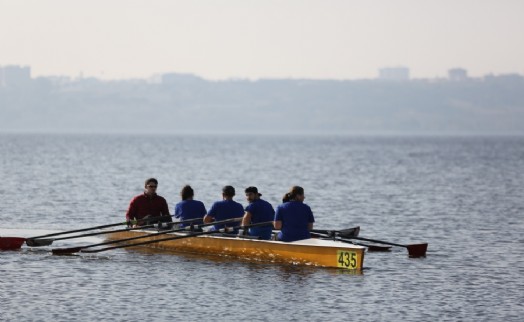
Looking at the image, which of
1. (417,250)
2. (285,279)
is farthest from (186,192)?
(417,250)

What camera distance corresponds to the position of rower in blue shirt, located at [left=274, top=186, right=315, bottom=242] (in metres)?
28.5

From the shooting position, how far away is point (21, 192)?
2463 inches

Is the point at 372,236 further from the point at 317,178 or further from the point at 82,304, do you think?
the point at 317,178

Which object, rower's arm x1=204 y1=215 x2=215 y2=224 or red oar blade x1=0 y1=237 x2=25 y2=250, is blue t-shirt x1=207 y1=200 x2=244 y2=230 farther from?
red oar blade x1=0 y1=237 x2=25 y2=250

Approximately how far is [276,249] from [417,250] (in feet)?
16.5

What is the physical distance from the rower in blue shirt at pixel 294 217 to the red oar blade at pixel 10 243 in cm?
821

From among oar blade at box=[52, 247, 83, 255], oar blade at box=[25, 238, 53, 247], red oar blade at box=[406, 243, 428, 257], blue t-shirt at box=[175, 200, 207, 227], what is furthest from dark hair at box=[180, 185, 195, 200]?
red oar blade at box=[406, 243, 428, 257]

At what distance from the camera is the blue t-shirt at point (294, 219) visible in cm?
2848

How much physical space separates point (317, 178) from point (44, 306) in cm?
6564

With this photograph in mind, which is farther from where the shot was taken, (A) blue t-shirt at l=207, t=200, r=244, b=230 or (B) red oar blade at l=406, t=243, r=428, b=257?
(B) red oar blade at l=406, t=243, r=428, b=257

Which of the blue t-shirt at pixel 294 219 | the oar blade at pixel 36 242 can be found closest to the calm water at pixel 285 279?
the oar blade at pixel 36 242

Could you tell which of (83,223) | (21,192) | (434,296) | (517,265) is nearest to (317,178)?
(21,192)

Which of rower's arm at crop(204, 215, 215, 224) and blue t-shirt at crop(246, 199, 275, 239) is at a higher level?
blue t-shirt at crop(246, 199, 275, 239)

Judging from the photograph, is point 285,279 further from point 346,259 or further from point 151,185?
point 151,185
